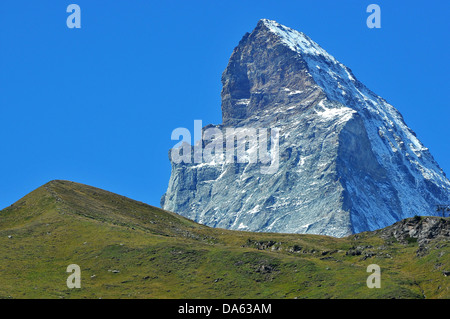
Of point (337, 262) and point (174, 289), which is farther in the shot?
point (337, 262)

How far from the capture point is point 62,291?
4985 inches

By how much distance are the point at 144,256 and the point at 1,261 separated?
2653 cm

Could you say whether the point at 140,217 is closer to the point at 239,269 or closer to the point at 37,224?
the point at 37,224

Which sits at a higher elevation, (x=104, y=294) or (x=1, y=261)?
(x=1, y=261)

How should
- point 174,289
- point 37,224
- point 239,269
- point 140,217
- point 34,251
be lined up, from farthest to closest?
1. point 140,217
2. point 37,224
3. point 34,251
4. point 239,269
5. point 174,289

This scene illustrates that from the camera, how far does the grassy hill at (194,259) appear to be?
126688 millimetres

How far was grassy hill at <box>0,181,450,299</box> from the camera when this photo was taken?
12669 centimetres

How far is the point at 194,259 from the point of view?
14500 centimetres

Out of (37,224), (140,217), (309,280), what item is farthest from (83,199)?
(309,280)

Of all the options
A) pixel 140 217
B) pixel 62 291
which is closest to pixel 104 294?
pixel 62 291

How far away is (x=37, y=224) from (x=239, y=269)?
50.3 meters
